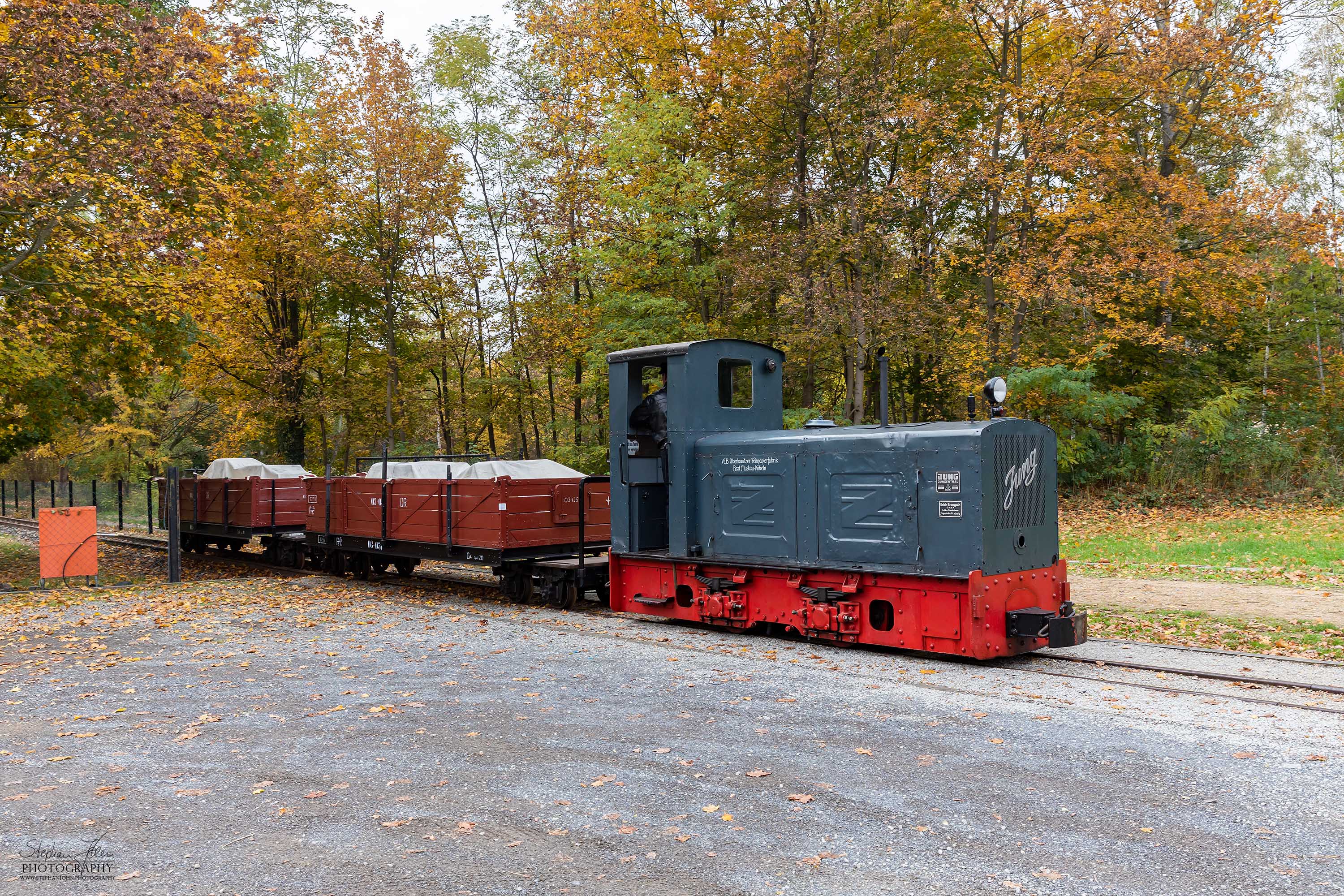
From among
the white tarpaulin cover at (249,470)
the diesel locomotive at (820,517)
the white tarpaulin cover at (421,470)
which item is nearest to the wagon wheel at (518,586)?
the white tarpaulin cover at (421,470)

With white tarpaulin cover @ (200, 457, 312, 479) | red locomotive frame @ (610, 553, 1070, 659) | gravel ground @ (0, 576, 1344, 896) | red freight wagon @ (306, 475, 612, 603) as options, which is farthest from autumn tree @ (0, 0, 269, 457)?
red locomotive frame @ (610, 553, 1070, 659)

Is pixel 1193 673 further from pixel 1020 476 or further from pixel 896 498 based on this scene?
pixel 896 498

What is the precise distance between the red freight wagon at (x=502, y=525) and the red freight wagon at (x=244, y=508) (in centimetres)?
379

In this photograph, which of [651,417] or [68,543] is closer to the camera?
[651,417]

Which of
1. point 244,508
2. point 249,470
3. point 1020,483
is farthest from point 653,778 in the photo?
point 249,470

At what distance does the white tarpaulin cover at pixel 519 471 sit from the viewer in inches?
530

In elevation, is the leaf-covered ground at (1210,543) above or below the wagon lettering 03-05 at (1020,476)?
below

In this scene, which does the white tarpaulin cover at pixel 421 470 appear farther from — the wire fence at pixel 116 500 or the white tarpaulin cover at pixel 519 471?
the wire fence at pixel 116 500

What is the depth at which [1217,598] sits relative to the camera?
1166cm

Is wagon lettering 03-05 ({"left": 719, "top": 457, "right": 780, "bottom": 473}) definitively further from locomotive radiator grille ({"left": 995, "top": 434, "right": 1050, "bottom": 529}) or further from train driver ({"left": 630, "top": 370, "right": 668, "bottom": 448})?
locomotive radiator grille ({"left": 995, "top": 434, "right": 1050, "bottom": 529})

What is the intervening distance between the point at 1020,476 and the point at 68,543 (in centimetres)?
1487

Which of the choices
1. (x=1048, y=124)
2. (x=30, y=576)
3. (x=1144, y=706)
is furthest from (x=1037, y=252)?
(x=30, y=576)

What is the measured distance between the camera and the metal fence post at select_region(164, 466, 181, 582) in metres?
15.4

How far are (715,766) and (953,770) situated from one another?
141 centimetres
